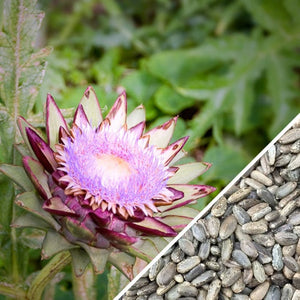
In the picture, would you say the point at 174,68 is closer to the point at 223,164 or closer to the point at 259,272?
→ the point at 223,164

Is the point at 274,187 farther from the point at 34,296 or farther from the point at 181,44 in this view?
the point at 181,44

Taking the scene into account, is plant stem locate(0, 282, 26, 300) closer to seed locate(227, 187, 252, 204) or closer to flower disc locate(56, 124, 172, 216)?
flower disc locate(56, 124, 172, 216)

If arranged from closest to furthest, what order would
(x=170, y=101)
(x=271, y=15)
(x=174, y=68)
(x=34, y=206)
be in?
(x=34, y=206) → (x=170, y=101) → (x=174, y=68) → (x=271, y=15)

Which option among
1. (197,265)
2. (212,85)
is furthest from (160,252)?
(212,85)

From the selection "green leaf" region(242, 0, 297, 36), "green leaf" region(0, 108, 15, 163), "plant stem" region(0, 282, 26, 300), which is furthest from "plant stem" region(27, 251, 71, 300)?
"green leaf" region(242, 0, 297, 36)

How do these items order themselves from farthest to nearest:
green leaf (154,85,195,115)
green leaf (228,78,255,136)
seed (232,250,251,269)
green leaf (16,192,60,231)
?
green leaf (228,78,255,136), green leaf (154,85,195,115), seed (232,250,251,269), green leaf (16,192,60,231)

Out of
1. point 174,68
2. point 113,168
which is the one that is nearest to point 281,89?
point 174,68
